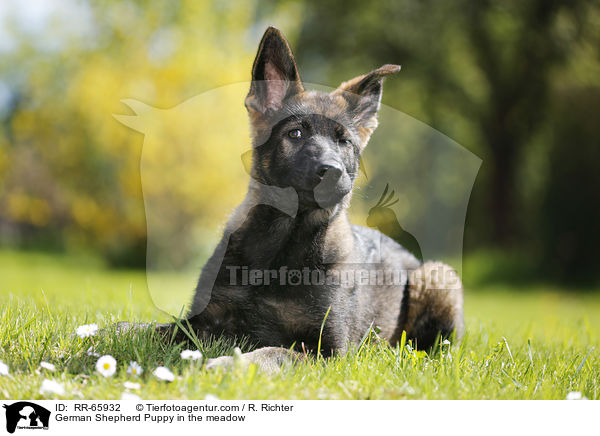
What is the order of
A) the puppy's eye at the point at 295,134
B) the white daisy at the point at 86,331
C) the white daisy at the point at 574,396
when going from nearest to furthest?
the white daisy at the point at 574,396 < the white daisy at the point at 86,331 < the puppy's eye at the point at 295,134

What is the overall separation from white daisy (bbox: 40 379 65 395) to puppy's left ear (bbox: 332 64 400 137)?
2.63 meters

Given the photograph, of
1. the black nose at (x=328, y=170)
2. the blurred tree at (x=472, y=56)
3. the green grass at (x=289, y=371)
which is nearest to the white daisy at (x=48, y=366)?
the green grass at (x=289, y=371)

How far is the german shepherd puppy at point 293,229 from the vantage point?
3.68 meters

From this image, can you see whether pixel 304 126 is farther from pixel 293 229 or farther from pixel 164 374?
pixel 164 374

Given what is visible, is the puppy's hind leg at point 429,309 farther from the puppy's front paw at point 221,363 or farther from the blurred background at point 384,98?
the blurred background at point 384,98

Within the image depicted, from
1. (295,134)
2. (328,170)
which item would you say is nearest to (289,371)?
(328,170)

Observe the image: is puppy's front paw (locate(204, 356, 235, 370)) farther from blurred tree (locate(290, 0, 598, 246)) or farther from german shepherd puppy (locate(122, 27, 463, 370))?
blurred tree (locate(290, 0, 598, 246))

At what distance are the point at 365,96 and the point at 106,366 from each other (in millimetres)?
2550

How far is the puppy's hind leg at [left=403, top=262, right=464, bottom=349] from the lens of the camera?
4.80 meters

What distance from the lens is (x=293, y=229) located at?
391 cm

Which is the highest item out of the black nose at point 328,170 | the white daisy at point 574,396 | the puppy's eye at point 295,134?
the puppy's eye at point 295,134

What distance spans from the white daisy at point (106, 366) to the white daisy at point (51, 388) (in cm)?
21

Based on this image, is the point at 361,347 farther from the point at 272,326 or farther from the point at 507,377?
the point at 507,377
